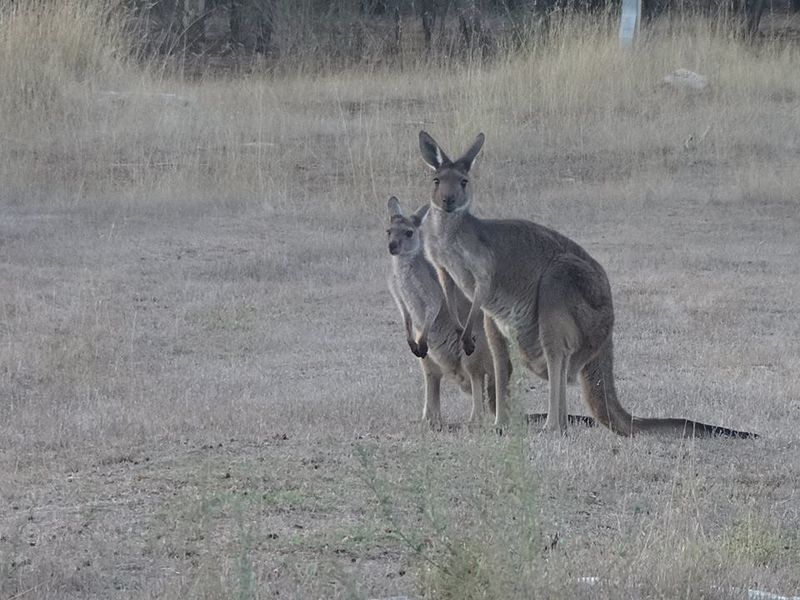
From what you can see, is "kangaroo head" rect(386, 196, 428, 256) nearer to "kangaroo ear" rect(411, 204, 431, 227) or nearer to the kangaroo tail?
"kangaroo ear" rect(411, 204, 431, 227)

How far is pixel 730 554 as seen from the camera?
420 cm

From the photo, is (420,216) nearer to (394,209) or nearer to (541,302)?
(394,209)

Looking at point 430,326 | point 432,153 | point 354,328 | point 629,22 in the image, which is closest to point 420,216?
point 432,153

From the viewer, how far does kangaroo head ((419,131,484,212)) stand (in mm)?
6215

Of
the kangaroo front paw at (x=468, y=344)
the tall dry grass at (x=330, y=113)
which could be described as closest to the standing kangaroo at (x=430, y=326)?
the kangaroo front paw at (x=468, y=344)

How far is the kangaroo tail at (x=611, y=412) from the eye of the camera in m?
5.67

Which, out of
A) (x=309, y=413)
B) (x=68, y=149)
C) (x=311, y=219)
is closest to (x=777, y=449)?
(x=309, y=413)

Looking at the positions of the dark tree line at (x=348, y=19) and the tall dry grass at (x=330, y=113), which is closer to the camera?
the tall dry grass at (x=330, y=113)

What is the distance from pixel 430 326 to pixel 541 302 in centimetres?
64

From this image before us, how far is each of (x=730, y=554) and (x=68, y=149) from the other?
10.9m

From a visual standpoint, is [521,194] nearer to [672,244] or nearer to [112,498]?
[672,244]

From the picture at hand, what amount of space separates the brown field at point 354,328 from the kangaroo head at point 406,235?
70 centimetres

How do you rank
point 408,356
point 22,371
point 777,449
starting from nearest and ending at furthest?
point 777,449, point 22,371, point 408,356

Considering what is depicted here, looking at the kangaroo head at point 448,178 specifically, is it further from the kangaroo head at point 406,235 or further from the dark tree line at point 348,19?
the dark tree line at point 348,19
